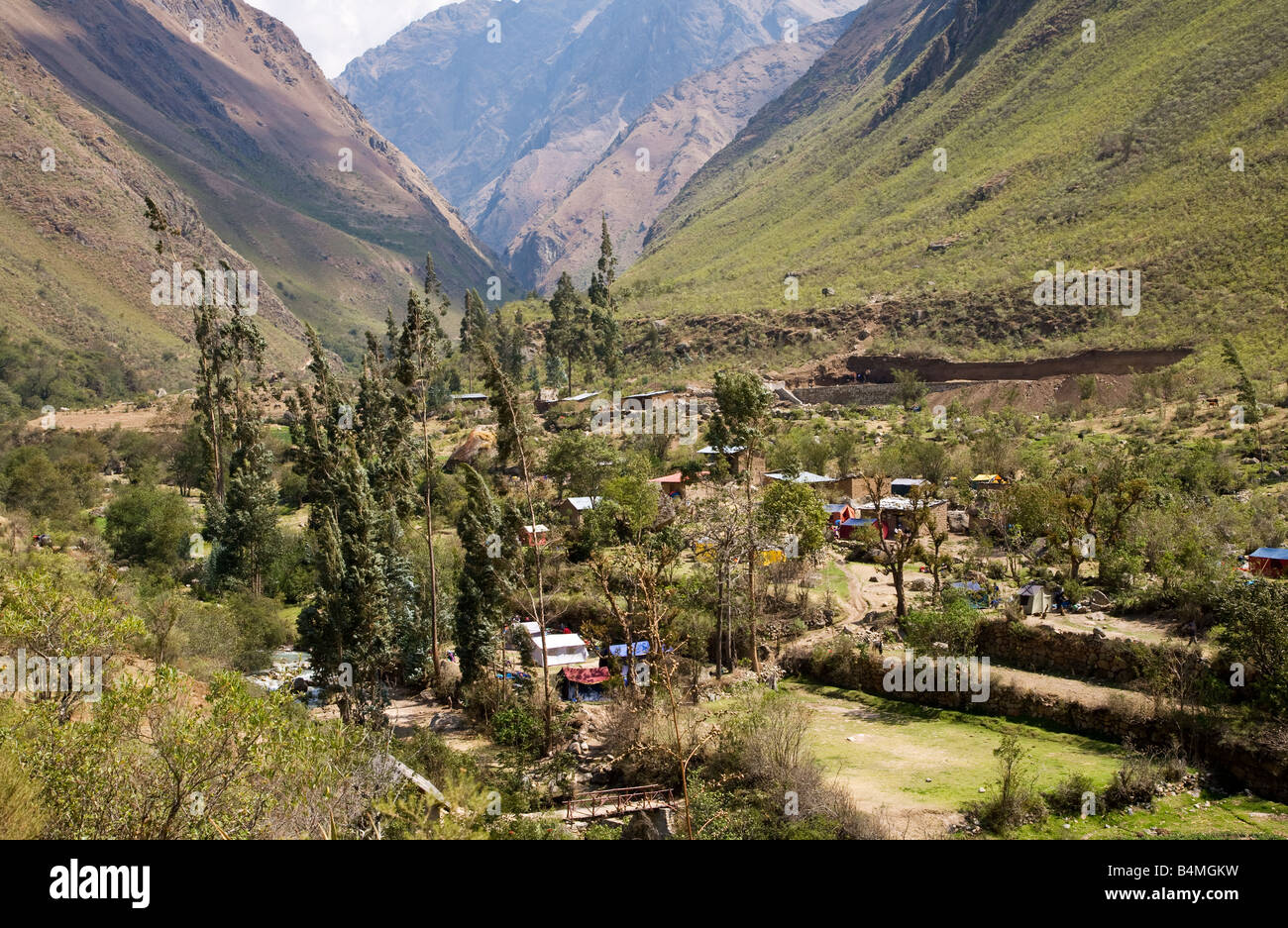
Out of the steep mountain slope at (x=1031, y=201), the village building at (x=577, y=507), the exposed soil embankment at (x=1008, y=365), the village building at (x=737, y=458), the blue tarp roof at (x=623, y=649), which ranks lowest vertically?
the blue tarp roof at (x=623, y=649)

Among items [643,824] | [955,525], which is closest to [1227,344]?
[955,525]

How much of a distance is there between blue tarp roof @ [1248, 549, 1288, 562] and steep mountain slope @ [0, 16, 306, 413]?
97121mm

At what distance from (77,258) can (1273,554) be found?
12898cm

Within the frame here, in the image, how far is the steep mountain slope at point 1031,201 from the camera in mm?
62250

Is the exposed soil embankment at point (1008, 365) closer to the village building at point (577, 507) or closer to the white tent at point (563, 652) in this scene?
the village building at point (577, 507)

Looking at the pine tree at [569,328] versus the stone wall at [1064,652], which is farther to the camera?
the pine tree at [569,328]

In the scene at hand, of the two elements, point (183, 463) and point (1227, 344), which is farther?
point (183, 463)

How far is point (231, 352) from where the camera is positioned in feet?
112

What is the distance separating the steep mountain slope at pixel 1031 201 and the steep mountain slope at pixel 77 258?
60390 mm

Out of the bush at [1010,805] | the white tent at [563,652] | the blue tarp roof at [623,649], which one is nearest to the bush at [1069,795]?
the bush at [1010,805]

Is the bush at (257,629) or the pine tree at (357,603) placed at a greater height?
the pine tree at (357,603)

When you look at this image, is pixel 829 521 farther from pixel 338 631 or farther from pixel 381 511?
pixel 338 631

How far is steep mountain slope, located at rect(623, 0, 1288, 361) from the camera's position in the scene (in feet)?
204

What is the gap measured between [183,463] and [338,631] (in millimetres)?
38198
